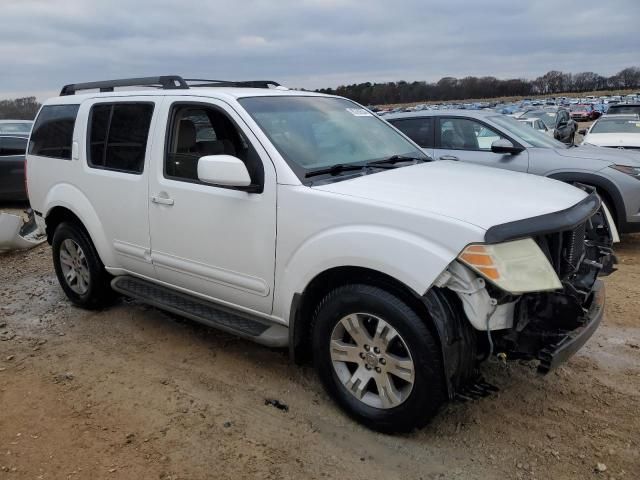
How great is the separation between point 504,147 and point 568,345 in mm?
4444

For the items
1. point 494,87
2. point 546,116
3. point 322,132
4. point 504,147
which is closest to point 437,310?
point 322,132

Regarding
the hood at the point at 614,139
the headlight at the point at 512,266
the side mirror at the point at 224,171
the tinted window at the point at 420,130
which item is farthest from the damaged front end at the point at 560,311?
the hood at the point at 614,139

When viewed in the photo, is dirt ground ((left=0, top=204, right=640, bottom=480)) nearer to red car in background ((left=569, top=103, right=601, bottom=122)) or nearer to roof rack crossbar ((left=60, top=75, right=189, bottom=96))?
roof rack crossbar ((left=60, top=75, right=189, bottom=96))

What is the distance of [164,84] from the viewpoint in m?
4.25

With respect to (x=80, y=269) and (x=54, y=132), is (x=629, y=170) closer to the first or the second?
(x=80, y=269)

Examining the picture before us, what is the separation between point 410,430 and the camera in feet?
9.80

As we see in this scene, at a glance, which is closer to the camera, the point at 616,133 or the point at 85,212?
the point at 85,212

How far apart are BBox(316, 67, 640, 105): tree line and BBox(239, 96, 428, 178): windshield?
47.1 m

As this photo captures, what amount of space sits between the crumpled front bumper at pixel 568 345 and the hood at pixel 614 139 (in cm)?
768

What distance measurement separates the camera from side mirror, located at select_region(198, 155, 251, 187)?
3230 millimetres

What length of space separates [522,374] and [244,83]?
313 cm

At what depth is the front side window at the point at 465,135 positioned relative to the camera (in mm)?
7316

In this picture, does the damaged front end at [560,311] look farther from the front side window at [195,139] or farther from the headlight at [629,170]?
the headlight at [629,170]

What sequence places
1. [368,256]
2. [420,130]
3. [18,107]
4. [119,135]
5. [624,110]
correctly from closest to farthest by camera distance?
1. [368,256]
2. [119,135]
3. [420,130]
4. [624,110]
5. [18,107]
